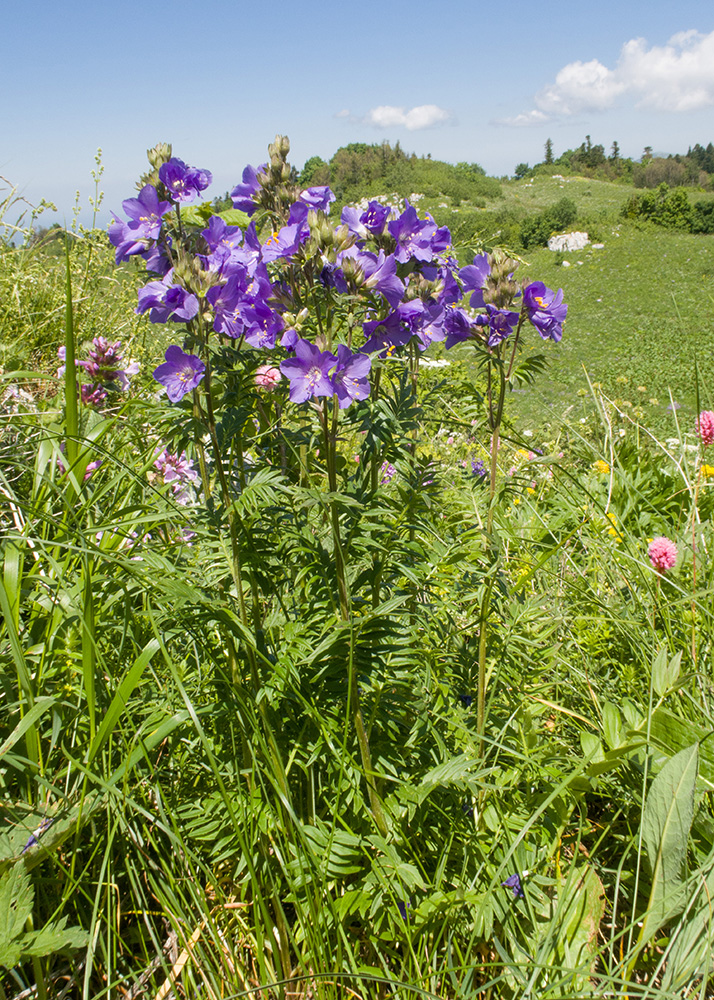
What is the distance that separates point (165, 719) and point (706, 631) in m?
1.59

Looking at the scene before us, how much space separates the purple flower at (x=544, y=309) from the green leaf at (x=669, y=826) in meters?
0.99

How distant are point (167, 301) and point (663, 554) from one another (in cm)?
162

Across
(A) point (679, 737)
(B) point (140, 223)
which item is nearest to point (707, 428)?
(A) point (679, 737)

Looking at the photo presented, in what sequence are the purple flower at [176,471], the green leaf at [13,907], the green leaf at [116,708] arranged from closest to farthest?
the green leaf at [13,907]
the green leaf at [116,708]
the purple flower at [176,471]

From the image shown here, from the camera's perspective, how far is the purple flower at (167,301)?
1.29m

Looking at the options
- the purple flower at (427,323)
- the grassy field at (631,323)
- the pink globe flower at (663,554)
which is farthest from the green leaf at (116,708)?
the pink globe flower at (663,554)

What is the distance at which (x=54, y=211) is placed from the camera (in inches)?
181

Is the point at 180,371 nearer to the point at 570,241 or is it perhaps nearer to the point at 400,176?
the point at 570,241

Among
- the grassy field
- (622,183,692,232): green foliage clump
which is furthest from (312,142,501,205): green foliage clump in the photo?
(622,183,692,232): green foliage clump

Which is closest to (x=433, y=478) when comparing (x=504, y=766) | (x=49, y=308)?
(x=504, y=766)

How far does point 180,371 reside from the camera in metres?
1.41

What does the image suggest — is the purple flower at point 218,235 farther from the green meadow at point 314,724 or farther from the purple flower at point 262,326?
the purple flower at point 262,326

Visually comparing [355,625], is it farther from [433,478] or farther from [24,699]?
[24,699]

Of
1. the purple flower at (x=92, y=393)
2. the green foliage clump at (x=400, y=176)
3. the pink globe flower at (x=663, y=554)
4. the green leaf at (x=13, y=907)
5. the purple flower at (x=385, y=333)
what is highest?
the green foliage clump at (x=400, y=176)
